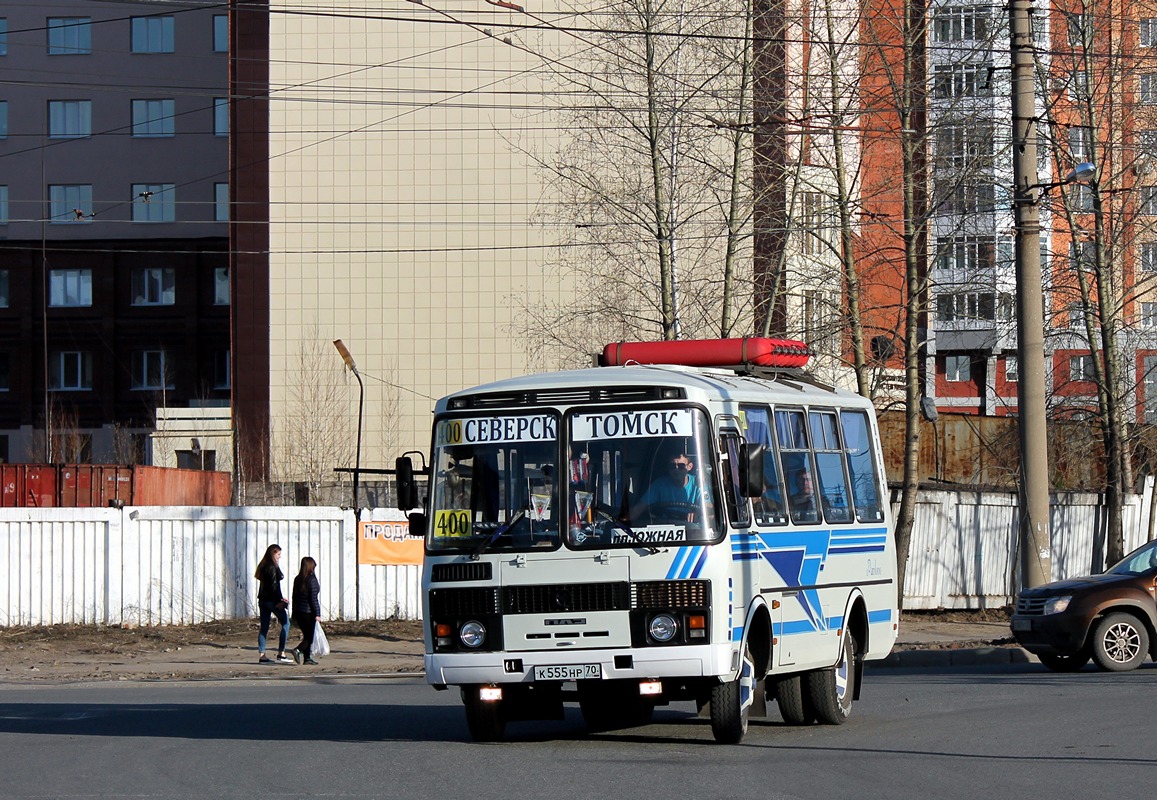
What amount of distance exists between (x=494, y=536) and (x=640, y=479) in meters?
1.17

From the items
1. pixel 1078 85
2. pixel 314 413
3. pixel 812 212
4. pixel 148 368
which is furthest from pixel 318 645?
pixel 148 368

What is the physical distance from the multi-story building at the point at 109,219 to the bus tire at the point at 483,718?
56.8 m

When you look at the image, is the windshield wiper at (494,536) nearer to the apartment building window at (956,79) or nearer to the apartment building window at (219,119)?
the apartment building window at (956,79)

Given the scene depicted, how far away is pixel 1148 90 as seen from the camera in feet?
108

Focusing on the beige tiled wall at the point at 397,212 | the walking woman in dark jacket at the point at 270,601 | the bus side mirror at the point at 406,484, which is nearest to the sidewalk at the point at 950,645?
the walking woman in dark jacket at the point at 270,601

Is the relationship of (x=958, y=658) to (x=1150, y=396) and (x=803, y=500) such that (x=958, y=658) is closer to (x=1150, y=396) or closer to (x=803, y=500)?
(x=803, y=500)

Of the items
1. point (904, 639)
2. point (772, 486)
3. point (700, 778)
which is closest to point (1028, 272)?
point (904, 639)

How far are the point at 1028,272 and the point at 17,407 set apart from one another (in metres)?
Result: 58.8

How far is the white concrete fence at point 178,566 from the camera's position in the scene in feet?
83.6

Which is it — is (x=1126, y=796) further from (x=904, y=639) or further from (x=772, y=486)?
(x=904, y=639)

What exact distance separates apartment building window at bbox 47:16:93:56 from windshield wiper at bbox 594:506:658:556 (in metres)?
63.3

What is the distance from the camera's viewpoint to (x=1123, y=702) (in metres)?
14.7

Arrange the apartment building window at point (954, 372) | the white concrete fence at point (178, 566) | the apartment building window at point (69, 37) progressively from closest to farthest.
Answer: the white concrete fence at point (178, 566), the apartment building window at point (954, 372), the apartment building window at point (69, 37)

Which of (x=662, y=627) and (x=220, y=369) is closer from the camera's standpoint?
(x=662, y=627)
